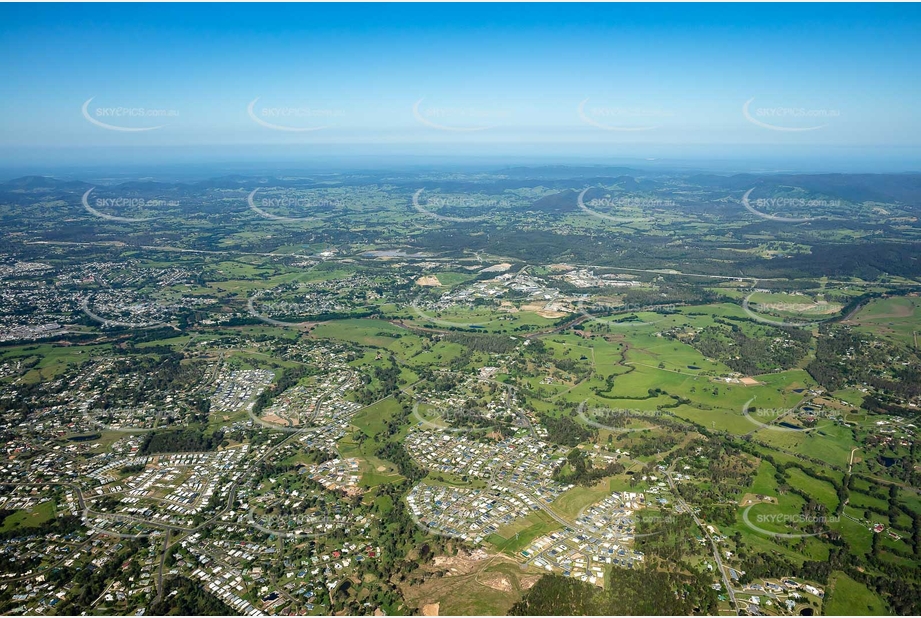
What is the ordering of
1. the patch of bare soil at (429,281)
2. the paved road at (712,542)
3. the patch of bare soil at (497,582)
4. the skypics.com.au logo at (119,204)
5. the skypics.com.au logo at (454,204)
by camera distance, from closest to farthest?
the paved road at (712,542)
the patch of bare soil at (497,582)
the patch of bare soil at (429,281)
the skypics.com.au logo at (119,204)
the skypics.com.au logo at (454,204)

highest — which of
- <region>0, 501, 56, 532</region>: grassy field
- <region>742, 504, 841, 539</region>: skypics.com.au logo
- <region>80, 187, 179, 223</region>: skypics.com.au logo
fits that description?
<region>80, 187, 179, 223</region>: skypics.com.au logo

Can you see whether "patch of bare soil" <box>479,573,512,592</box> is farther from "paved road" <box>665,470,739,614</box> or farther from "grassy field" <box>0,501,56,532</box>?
"grassy field" <box>0,501,56,532</box>

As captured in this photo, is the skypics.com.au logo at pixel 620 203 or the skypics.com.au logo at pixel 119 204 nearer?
the skypics.com.au logo at pixel 119 204

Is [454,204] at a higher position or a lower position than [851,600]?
higher

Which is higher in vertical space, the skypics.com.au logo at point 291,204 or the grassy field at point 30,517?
the skypics.com.au logo at point 291,204

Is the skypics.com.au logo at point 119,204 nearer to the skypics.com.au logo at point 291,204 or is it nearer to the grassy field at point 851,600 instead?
the skypics.com.au logo at point 291,204

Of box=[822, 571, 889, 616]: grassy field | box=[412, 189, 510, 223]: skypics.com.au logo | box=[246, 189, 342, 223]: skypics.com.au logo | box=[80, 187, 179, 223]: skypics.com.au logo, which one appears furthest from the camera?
box=[412, 189, 510, 223]: skypics.com.au logo

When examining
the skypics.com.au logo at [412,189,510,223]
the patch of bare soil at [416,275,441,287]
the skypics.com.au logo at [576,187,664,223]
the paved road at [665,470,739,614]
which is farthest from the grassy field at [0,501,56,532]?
the skypics.com.au logo at [576,187,664,223]

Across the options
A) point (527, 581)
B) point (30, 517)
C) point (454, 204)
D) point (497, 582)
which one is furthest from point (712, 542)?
point (454, 204)

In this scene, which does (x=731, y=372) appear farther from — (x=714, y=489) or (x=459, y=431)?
(x=459, y=431)

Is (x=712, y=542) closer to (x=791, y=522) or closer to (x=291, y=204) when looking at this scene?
(x=791, y=522)

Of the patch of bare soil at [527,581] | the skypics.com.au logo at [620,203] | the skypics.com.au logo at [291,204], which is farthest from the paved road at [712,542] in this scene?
the skypics.com.au logo at [291,204]
